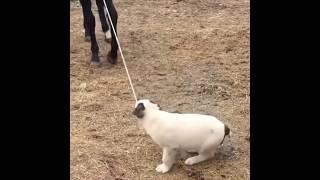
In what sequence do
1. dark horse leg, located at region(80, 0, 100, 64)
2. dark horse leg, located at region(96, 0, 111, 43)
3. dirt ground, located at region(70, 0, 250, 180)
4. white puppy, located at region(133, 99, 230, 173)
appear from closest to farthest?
white puppy, located at region(133, 99, 230, 173) → dirt ground, located at region(70, 0, 250, 180) → dark horse leg, located at region(80, 0, 100, 64) → dark horse leg, located at region(96, 0, 111, 43)

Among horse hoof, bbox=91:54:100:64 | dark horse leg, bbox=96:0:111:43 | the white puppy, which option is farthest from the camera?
horse hoof, bbox=91:54:100:64

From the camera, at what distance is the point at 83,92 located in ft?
15.9

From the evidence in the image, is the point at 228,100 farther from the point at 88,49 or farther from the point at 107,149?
the point at 88,49

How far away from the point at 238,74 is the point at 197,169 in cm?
185

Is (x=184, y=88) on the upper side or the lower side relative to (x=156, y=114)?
lower

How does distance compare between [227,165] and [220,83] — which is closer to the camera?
[227,165]

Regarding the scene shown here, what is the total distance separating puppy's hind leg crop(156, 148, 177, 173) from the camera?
133 inches

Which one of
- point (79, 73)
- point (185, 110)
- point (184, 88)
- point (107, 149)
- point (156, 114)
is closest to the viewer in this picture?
point (156, 114)

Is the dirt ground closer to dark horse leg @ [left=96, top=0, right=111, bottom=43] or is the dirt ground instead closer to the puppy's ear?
dark horse leg @ [left=96, top=0, right=111, bottom=43]

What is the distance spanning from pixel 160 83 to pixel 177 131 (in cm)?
169

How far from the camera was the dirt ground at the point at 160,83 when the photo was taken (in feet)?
11.6

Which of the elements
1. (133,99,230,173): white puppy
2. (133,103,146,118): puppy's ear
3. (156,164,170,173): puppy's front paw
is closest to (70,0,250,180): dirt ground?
(156,164,170,173): puppy's front paw

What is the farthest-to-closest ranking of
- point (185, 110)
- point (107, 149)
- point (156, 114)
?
point (185, 110), point (107, 149), point (156, 114)

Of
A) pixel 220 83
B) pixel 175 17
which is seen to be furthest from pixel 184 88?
pixel 175 17
